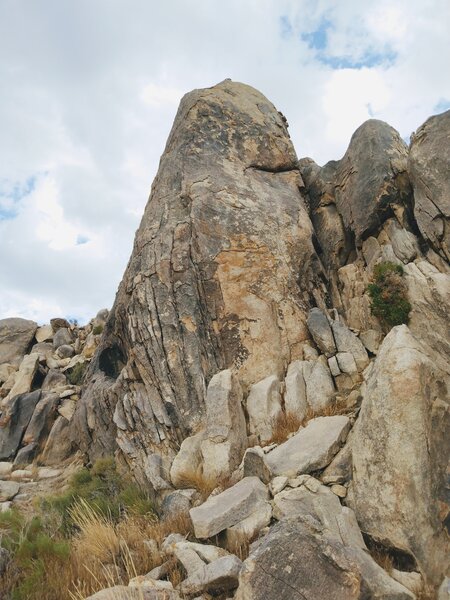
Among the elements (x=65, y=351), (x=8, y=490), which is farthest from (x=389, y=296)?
(x=65, y=351)

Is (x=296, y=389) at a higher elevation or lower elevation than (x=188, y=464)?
higher

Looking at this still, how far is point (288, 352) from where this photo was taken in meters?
12.4

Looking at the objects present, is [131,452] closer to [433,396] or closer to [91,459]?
[91,459]

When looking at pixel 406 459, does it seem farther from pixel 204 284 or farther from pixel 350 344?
pixel 204 284

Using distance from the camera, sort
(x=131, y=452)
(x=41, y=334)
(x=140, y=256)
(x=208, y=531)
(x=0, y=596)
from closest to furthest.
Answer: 1. (x=0, y=596)
2. (x=208, y=531)
3. (x=131, y=452)
4. (x=140, y=256)
5. (x=41, y=334)

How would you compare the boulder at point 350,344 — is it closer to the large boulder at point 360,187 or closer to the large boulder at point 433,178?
the large boulder at point 433,178

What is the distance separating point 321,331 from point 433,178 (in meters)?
5.21

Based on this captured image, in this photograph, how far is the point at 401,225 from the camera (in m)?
13.3

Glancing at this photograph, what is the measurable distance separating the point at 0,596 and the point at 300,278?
35.4ft

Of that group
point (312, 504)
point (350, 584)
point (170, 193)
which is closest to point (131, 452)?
point (312, 504)

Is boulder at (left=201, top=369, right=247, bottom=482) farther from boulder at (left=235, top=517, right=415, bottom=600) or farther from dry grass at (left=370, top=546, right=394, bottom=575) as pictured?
boulder at (left=235, top=517, right=415, bottom=600)

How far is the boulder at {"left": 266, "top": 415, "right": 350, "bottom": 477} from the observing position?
7828 millimetres

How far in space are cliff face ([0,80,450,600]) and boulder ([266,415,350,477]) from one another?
45 mm

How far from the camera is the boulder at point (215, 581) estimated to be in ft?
17.3
